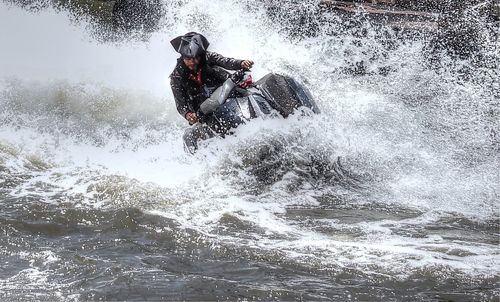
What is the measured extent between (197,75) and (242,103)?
0.78 metres

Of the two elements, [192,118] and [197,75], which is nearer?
[192,118]

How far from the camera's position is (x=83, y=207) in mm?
7297

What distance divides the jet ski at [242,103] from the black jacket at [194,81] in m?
0.29

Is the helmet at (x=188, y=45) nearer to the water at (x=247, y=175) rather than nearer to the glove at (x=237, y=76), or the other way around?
the glove at (x=237, y=76)

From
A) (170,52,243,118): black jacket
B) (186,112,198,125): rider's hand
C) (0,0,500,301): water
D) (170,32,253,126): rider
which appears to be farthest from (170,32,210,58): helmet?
(0,0,500,301): water

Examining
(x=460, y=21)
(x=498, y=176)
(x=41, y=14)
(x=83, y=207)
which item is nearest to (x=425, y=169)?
(x=498, y=176)

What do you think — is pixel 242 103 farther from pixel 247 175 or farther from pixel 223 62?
pixel 247 175

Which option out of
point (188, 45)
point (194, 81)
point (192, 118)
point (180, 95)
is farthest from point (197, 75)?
point (192, 118)

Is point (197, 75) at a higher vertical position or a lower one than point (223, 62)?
lower

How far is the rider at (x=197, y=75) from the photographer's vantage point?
8008mm

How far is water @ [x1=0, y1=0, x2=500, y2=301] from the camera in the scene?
5211mm

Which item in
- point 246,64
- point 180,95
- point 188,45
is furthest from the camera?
point 180,95

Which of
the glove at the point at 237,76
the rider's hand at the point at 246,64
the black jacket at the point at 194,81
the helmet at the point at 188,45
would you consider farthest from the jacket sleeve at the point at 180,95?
the rider's hand at the point at 246,64

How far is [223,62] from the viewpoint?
8320 mm
